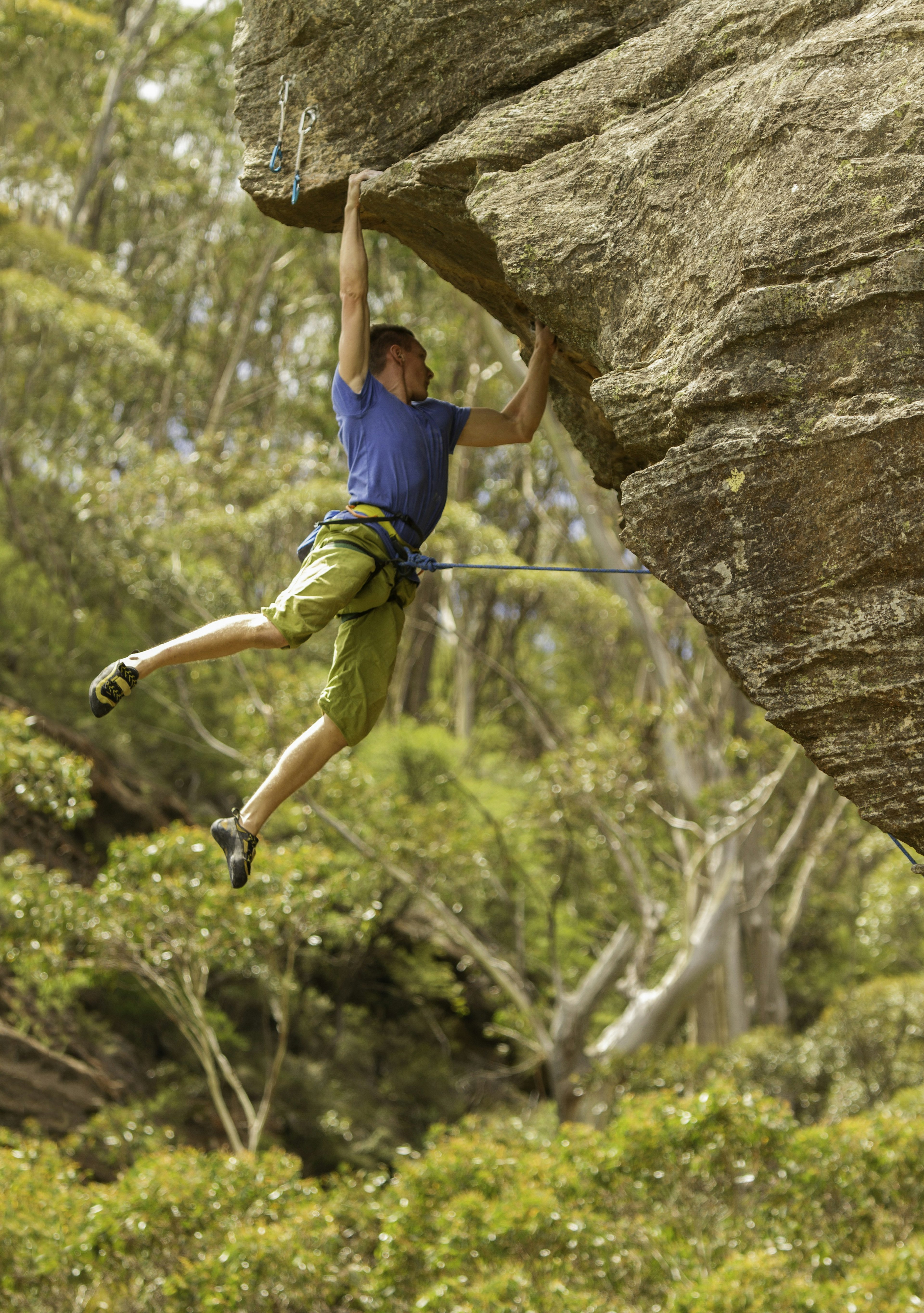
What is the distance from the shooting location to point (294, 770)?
3.71m

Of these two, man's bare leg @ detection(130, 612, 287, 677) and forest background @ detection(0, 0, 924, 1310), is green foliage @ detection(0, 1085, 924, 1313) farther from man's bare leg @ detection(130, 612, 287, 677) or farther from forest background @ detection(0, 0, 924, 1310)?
man's bare leg @ detection(130, 612, 287, 677)

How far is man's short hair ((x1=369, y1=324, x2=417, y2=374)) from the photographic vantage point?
4.03 m

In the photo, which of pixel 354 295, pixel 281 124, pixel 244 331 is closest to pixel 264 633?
pixel 354 295

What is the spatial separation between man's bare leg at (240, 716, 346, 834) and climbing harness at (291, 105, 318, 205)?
73.9 inches

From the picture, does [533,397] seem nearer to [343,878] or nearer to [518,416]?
[518,416]

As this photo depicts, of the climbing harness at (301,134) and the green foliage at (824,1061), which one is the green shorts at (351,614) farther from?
the green foliage at (824,1061)

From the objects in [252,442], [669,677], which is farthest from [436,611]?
[669,677]

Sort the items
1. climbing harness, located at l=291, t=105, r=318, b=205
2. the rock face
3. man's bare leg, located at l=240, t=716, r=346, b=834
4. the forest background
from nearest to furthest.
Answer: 1. the rock face
2. man's bare leg, located at l=240, t=716, r=346, b=834
3. climbing harness, located at l=291, t=105, r=318, b=205
4. the forest background

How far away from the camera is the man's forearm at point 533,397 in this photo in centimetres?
405

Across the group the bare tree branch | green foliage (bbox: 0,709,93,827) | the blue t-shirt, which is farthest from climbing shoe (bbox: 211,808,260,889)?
the bare tree branch

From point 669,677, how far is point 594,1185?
657cm

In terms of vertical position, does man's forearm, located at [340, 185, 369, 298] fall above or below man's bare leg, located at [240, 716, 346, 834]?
above

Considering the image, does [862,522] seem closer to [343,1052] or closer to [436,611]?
[343,1052]

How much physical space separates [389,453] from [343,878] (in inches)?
217
